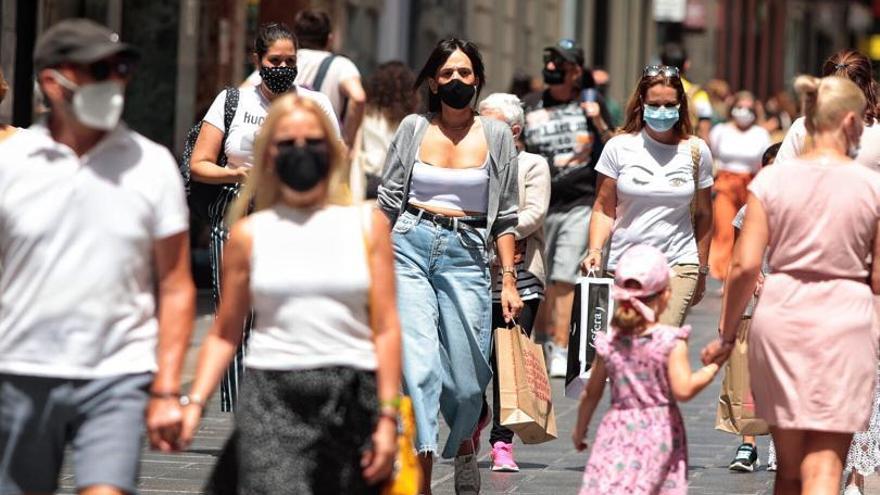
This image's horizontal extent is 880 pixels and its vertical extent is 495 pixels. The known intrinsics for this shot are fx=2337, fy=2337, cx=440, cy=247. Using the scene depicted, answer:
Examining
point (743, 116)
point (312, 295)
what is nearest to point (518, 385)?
point (312, 295)

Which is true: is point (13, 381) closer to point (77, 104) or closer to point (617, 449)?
point (77, 104)

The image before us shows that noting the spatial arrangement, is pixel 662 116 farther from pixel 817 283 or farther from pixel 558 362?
pixel 558 362

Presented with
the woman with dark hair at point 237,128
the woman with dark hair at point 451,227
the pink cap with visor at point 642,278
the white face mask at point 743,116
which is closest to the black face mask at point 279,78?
the woman with dark hair at point 237,128

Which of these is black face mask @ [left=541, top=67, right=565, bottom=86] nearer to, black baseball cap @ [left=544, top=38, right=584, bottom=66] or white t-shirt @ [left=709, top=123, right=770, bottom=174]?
black baseball cap @ [left=544, top=38, right=584, bottom=66]

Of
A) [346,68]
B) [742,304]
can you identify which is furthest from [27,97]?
[742,304]

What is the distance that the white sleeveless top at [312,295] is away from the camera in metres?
5.90

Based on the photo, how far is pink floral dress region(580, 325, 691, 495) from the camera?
664 cm

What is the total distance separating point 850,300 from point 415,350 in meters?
2.00

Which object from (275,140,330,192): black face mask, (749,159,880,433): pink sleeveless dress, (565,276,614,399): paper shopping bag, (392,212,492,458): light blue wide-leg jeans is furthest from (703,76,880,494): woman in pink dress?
(565,276,614,399): paper shopping bag

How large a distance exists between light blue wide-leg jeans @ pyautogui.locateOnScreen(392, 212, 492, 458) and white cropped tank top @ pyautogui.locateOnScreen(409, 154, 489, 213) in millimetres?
87

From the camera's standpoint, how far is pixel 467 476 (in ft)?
28.8

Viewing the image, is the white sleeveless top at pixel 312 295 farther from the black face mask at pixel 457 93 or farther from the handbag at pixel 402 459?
the black face mask at pixel 457 93

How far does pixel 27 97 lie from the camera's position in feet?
52.0

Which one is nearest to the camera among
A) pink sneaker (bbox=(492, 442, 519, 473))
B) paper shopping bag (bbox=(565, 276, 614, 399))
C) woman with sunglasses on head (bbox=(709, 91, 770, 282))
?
paper shopping bag (bbox=(565, 276, 614, 399))
